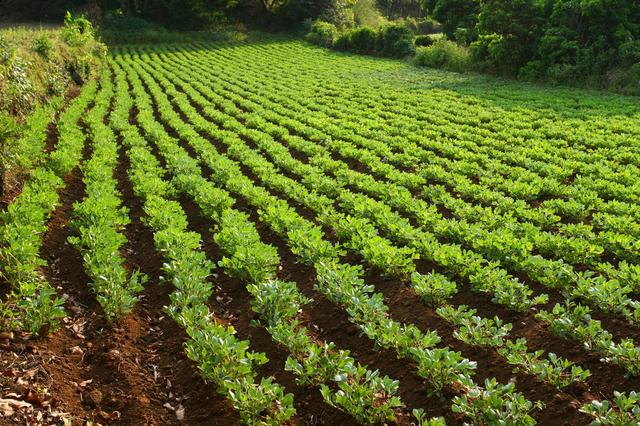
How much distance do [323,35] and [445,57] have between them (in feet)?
63.8

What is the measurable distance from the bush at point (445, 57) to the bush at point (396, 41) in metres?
4.53

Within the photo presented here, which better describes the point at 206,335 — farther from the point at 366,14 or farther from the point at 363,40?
the point at 366,14

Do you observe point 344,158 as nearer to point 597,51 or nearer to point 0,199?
point 0,199

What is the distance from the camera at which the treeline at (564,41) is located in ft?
80.8

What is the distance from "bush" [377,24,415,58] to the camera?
41531mm

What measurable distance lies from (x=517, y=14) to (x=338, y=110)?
15827 millimetres

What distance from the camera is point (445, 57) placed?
34656 millimetres

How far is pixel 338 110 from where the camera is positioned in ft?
65.1

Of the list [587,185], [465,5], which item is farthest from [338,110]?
[465,5]

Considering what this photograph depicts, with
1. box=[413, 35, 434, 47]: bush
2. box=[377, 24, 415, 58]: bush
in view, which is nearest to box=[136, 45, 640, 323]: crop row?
box=[377, 24, 415, 58]: bush

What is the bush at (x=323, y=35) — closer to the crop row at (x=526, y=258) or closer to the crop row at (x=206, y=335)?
the crop row at (x=526, y=258)

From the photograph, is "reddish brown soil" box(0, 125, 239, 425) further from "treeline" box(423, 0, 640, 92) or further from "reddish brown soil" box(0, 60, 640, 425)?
"treeline" box(423, 0, 640, 92)

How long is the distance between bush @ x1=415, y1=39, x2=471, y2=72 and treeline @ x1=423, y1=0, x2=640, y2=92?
1838mm

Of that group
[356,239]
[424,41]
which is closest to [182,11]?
[424,41]
